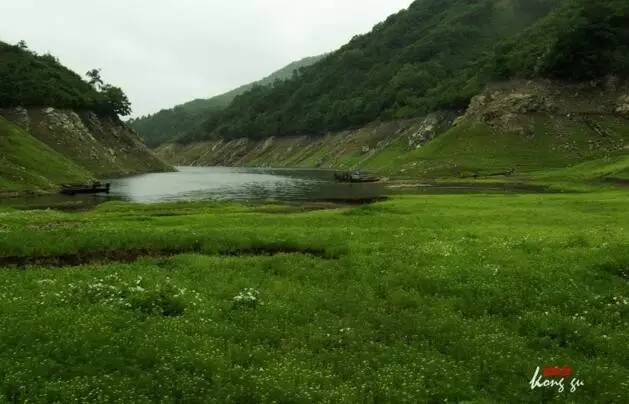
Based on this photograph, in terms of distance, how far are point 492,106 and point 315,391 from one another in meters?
162

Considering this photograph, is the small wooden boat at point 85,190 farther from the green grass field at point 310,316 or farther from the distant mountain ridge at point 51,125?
the green grass field at point 310,316

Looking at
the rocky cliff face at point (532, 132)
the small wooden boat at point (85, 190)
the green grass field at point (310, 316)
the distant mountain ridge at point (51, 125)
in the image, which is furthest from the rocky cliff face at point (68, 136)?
the green grass field at point (310, 316)

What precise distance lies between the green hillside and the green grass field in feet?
241

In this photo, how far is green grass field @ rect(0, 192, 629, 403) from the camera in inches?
655

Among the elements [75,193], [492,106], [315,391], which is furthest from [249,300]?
[492,106]

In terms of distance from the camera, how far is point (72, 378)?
650 inches

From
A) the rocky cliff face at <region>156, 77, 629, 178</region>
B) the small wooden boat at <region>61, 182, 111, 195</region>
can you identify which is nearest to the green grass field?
the small wooden boat at <region>61, 182, 111, 195</region>

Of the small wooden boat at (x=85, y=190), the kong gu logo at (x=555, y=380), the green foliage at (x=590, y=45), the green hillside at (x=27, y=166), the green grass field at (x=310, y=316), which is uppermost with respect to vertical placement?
the green foliage at (x=590, y=45)

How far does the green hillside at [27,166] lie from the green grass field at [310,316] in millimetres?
73540

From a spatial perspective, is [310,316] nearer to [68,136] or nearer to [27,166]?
[27,166]

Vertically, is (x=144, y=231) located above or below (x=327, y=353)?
above

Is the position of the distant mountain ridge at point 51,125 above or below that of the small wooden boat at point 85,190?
above

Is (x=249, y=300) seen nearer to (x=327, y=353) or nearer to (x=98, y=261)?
(x=327, y=353)

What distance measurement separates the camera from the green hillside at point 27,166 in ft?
321
